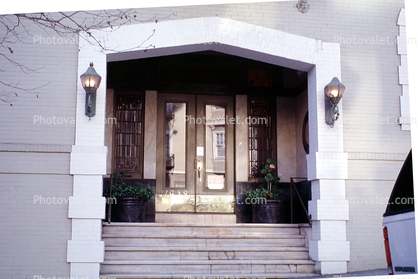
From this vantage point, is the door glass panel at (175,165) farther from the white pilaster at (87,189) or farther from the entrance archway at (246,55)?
the white pilaster at (87,189)

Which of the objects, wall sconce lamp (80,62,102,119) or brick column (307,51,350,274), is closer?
wall sconce lamp (80,62,102,119)

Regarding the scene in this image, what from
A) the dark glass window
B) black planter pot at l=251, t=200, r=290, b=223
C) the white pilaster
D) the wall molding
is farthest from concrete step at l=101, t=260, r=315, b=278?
the dark glass window

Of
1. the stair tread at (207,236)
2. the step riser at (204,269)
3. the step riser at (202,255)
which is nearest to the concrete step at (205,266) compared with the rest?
the step riser at (204,269)

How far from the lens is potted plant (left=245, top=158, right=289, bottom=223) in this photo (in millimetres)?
8086

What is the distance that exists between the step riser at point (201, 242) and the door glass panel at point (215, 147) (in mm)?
2211

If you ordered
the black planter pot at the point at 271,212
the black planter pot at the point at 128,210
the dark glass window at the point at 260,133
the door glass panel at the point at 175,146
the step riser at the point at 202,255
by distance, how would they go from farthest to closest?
the dark glass window at the point at 260,133 < the door glass panel at the point at 175,146 < the black planter pot at the point at 271,212 < the black planter pot at the point at 128,210 < the step riser at the point at 202,255

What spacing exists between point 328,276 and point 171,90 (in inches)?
183

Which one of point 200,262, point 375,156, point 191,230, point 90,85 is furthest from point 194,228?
point 375,156

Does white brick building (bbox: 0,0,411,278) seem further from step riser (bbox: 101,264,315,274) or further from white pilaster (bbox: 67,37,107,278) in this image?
step riser (bbox: 101,264,315,274)

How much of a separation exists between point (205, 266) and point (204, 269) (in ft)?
0.15

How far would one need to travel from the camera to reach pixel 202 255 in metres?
6.73

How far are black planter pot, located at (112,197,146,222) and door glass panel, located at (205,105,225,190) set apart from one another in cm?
186

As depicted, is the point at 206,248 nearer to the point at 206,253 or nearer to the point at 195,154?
the point at 206,253

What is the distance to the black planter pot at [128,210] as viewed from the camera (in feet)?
24.9
